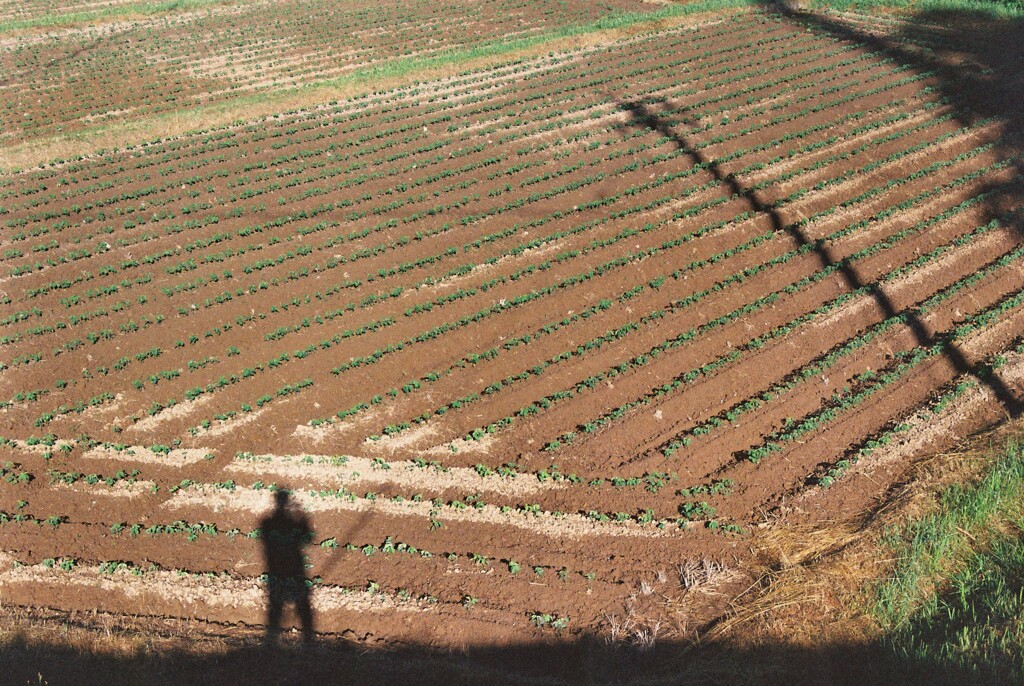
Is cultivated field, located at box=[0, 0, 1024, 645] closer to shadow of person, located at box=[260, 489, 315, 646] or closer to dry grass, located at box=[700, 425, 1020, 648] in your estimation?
shadow of person, located at box=[260, 489, 315, 646]

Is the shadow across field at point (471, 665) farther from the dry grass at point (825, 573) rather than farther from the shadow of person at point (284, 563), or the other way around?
the shadow of person at point (284, 563)

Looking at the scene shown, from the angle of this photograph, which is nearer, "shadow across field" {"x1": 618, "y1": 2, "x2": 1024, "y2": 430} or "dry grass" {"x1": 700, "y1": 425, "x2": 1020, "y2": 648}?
"dry grass" {"x1": 700, "y1": 425, "x2": 1020, "y2": 648}

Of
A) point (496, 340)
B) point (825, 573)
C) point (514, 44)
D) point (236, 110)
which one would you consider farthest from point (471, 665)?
point (514, 44)

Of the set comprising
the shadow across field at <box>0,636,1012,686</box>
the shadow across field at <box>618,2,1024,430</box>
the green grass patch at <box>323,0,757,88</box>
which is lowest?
the shadow across field at <box>0,636,1012,686</box>

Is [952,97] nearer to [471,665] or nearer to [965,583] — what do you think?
[965,583]

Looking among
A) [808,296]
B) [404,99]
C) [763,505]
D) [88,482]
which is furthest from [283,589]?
[404,99]

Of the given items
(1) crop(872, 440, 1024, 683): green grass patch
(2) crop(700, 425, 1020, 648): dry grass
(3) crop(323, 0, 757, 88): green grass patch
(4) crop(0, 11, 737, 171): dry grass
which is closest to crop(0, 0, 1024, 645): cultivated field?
(2) crop(700, 425, 1020, 648): dry grass
